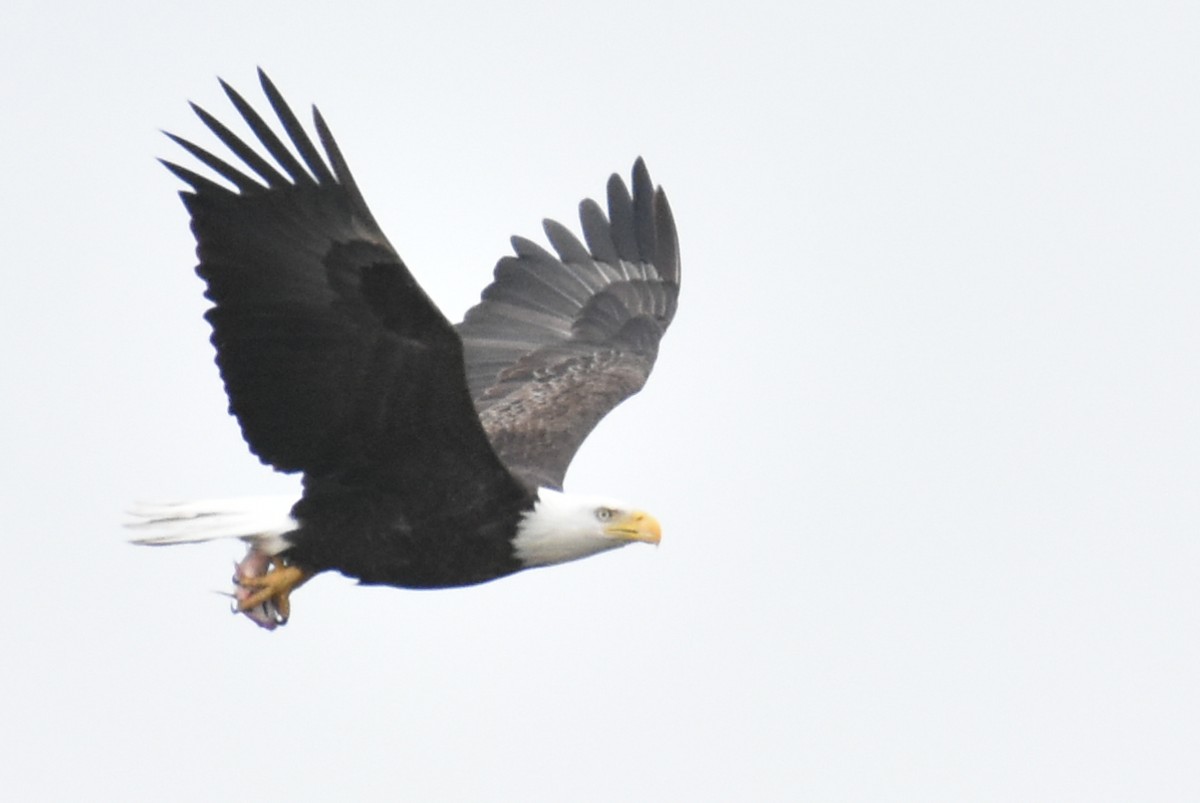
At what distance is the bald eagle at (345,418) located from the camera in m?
10.0

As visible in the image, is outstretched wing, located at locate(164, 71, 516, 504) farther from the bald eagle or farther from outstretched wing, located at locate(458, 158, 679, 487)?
outstretched wing, located at locate(458, 158, 679, 487)

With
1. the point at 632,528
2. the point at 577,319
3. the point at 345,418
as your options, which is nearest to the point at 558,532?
the point at 632,528

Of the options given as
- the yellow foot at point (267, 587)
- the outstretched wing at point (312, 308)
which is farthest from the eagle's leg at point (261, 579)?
the outstretched wing at point (312, 308)

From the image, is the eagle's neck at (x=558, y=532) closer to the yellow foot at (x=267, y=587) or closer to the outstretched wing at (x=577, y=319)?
the yellow foot at (x=267, y=587)

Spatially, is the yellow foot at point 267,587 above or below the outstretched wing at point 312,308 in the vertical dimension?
below

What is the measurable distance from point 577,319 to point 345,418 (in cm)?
363

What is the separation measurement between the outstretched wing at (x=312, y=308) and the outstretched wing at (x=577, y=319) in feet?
7.10

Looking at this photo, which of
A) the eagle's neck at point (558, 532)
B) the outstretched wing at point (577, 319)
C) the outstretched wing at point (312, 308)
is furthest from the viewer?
the outstretched wing at point (577, 319)

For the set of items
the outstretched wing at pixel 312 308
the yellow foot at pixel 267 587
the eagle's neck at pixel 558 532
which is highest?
the outstretched wing at pixel 312 308

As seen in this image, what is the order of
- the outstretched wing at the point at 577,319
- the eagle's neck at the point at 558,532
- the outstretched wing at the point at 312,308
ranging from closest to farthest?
1. the outstretched wing at the point at 312,308
2. the eagle's neck at the point at 558,532
3. the outstretched wing at the point at 577,319

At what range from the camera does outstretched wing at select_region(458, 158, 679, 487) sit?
13.0 meters

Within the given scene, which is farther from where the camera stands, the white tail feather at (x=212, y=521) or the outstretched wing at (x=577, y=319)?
the outstretched wing at (x=577, y=319)

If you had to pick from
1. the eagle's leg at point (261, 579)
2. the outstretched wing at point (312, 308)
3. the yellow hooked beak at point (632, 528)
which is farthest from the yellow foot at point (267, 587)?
the yellow hooked beak at point (632, 528)

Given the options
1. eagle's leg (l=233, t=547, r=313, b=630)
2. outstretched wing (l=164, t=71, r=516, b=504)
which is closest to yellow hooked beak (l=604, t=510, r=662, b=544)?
outstretched wing (l=164, t=71, r=516, b=504)
